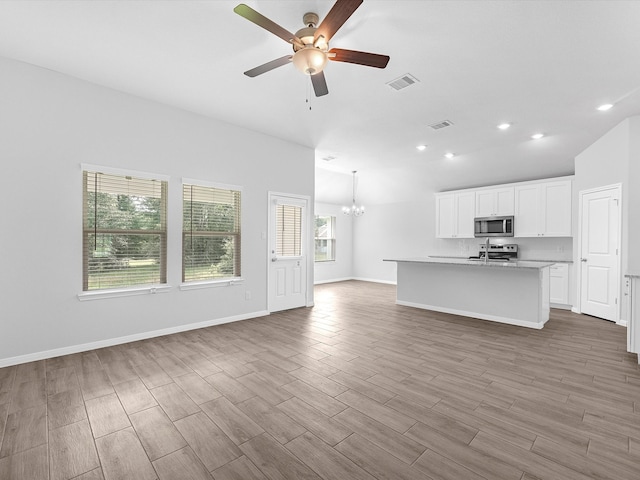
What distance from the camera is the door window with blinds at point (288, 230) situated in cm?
546

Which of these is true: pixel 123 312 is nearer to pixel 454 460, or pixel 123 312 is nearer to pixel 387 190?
pixel 454 460

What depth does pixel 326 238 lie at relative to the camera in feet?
32.4

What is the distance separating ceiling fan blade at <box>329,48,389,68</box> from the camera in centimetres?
228

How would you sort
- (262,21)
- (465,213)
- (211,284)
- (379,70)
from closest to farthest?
(262,21)
(379,70)
(211,284)
(465,213)

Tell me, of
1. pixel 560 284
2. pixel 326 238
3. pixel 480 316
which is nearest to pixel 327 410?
pixel 480 316

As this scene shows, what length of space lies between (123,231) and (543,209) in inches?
295

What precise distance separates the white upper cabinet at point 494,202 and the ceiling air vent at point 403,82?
4511 millimetres

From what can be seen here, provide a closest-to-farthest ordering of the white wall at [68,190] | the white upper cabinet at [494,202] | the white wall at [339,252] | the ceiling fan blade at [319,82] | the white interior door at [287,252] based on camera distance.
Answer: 1. the ceiling fan blade at [319,82]
2. the white wall at [68,190]
3. the white interior door at [287,252]
4. the white upper cabinet at [494,202]
5. the white wall at [339,252]

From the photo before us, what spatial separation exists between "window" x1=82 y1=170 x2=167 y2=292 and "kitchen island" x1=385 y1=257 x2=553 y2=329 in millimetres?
4282

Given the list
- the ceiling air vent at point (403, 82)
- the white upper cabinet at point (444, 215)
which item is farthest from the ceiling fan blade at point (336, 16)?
the white upper cabinet at point (444, 215)

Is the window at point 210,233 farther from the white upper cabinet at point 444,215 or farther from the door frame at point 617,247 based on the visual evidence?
the door frame at point 617,247

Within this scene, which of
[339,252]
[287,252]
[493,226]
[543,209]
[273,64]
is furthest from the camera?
[339,252]

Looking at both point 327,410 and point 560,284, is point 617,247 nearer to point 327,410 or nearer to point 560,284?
point 560,284

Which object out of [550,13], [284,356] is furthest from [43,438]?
[550,13]
